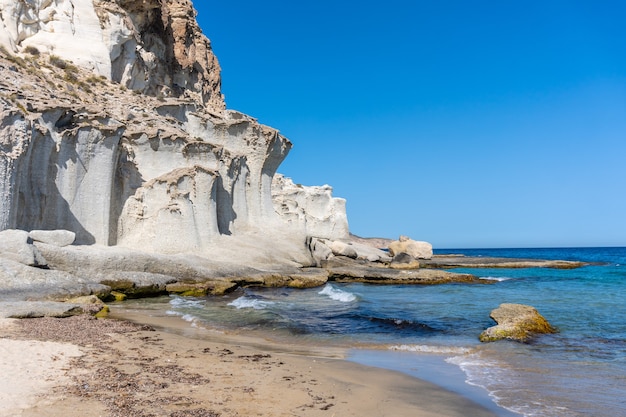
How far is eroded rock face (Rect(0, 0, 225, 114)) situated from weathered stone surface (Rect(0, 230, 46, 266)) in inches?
763

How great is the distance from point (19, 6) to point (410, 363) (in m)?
35.9

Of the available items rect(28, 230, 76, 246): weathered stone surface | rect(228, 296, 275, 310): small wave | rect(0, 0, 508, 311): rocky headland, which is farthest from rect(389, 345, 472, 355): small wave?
rect(28, 230, 76, 246): weathered stone surface

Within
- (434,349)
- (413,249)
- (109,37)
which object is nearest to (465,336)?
(434,349)

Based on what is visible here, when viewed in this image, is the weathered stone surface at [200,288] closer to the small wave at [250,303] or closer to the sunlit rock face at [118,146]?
the small wave at [250,303]

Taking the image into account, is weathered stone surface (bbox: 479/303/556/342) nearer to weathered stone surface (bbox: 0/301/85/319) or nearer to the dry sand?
the dry sand

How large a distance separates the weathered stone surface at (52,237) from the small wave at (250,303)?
6877 mm

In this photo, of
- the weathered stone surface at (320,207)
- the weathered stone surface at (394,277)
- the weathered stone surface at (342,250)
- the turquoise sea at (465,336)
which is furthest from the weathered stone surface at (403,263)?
the weathered stone surface at (320,207)

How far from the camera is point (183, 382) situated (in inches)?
292

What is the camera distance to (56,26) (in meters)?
34.8

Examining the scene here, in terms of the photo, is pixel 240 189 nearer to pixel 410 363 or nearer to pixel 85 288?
pixel 85 288

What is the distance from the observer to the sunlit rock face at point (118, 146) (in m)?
20.9

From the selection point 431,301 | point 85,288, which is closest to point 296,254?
point 431,301

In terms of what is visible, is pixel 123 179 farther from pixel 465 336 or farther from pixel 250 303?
pixel 465 336

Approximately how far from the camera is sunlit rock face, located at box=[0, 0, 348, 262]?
2088 centimetres
